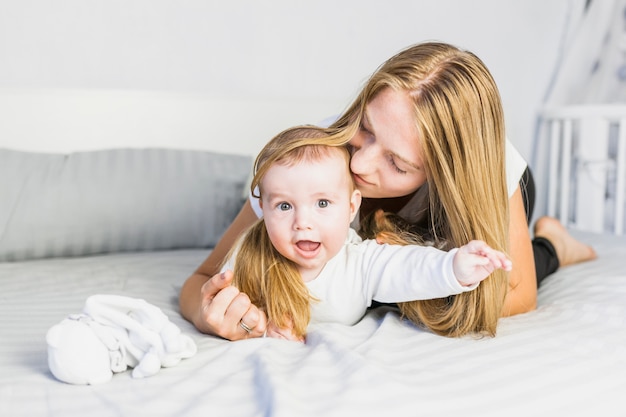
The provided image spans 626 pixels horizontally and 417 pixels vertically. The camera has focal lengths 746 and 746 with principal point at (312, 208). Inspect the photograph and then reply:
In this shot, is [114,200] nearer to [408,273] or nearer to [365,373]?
[408,273]

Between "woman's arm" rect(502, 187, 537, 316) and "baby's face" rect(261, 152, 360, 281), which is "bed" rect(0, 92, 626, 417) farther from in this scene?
"baby's face" rect(261, 152, 360, 281)

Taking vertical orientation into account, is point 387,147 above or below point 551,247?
above

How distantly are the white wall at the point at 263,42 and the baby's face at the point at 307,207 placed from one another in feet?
3.07

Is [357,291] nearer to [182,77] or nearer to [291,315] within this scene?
[291,315]

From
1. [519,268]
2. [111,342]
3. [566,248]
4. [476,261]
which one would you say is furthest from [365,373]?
[566,248]

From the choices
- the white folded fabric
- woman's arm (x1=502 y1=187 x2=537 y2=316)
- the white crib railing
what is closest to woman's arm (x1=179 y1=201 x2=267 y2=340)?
the white folded fabric

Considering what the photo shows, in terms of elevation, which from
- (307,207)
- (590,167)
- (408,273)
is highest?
(307,207)

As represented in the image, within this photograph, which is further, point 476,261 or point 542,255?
point 542,255

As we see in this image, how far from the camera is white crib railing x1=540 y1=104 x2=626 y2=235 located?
2365 mm

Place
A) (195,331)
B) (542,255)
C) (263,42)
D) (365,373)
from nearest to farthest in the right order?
(365,373) → (195,331) → (542,255) → (263,42)

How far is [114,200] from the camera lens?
1.88 m

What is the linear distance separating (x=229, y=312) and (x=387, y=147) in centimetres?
35

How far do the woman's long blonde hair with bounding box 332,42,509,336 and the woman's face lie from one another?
1 cm

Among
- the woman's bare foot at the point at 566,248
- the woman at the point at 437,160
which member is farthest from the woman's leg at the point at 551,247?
the woman at the point at 437,160
